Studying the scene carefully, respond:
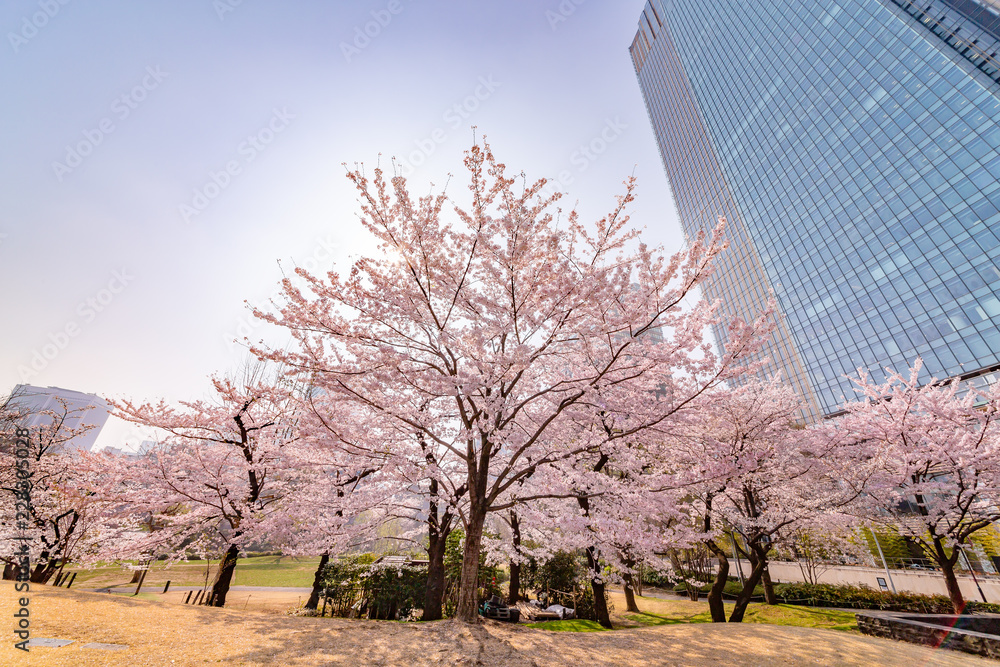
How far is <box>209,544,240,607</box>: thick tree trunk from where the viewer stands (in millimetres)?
10258

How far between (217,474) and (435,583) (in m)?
7.08

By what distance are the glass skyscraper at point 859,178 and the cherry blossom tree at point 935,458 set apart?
16937 millimetres

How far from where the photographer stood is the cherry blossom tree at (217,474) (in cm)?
1023

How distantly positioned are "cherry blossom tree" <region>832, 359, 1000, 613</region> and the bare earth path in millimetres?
7810

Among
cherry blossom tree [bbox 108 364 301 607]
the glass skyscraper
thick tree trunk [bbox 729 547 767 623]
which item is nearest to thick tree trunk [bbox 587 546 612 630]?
thick tree trunk [bbox 729 547 767 623]

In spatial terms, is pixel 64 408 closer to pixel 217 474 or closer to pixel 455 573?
pixel 217 474

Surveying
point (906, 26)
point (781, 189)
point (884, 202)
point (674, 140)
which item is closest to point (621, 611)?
point (884, 202)

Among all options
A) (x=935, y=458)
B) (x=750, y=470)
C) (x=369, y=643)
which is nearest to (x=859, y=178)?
(x=935, y=458)

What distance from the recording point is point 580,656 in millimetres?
6445

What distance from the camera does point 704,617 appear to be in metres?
15.7

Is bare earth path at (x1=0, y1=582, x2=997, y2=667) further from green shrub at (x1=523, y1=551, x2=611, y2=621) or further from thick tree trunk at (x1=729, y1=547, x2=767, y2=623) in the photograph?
green shrub at (x1=523, y1=551, x2=611, y2=621)

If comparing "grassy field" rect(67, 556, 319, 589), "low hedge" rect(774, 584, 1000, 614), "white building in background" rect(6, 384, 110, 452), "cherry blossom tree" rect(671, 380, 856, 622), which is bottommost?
"grassy field" rect(67, 556, 319, 589)

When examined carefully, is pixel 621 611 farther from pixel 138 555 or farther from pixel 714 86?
pixel 714 86

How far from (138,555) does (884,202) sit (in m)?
83.1
